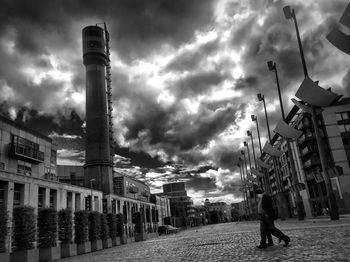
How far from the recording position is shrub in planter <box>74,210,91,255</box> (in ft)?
77.6

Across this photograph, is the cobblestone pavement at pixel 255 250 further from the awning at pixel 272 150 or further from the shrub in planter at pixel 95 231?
the awning at pixel 272 150

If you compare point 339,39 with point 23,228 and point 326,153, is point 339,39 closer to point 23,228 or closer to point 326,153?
point 23,228

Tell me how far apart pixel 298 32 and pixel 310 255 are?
22.9 metres

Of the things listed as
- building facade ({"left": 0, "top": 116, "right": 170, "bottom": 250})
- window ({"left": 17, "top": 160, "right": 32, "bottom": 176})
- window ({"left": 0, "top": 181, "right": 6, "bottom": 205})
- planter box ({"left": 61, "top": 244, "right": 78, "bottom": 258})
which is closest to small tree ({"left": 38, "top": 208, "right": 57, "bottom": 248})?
planter box ({"left": 61, "top": 244, "right": 78, "bottom": 258})

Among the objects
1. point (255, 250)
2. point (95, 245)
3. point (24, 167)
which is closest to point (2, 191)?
point (24, 167)

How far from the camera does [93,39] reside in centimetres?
7388

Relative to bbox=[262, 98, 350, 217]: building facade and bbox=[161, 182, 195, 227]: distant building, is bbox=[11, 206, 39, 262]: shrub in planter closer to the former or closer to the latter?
bbox=[262, 98, 350, 217]: building facade

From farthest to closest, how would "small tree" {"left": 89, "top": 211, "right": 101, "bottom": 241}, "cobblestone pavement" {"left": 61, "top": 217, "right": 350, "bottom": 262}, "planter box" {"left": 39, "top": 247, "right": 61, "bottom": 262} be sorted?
"small tree" {"left": 89, "top": 211, "right": 101, "bottom": 241} → "planter box" {"left": 39, "top": 247, "right": 61, "bottom": 262} → "cobblestone pavement" {"left": 61, "top": 217, "right": 350, "bottom": 262}

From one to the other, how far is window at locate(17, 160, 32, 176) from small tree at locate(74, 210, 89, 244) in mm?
24054

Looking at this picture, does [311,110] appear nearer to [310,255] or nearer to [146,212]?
[310,255]

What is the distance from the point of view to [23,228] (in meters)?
17.4

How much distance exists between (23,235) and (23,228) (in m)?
0.36

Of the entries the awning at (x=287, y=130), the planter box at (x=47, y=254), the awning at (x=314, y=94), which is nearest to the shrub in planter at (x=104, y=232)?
the planter box at (x=47, y=254)

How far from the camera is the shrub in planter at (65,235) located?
21.5m
